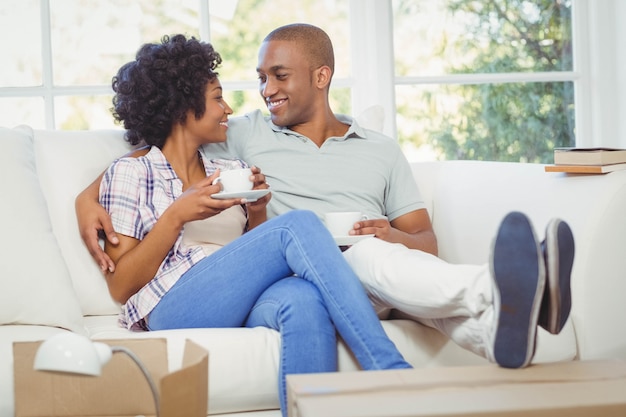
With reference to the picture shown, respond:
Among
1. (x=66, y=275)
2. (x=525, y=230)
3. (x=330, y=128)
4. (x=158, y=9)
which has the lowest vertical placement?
(x=66, y=275)

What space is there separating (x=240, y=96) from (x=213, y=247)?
1.08 m

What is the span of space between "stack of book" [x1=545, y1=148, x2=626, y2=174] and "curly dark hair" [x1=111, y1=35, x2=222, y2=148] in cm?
93

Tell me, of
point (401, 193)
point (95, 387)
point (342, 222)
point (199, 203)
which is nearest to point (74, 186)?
point (199, 203)

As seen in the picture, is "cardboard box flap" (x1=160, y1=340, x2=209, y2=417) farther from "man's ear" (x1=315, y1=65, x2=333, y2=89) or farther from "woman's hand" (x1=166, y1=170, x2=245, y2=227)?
"man's ear" (x1=315, y1=65, x2=333, y2=89)

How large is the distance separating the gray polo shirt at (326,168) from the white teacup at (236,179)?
39 centimetres

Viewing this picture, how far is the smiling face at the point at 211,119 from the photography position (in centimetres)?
229

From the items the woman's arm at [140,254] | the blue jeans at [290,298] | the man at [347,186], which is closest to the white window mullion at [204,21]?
the man at [347,186]

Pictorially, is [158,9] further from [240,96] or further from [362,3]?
[362,3]

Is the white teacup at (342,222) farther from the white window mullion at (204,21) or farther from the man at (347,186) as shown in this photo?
the white window mullion at (204,21)

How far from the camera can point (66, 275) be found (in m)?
2.03

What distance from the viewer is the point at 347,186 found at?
238 cm

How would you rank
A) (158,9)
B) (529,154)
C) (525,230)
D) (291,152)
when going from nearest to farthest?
(525,230) < (291,152) < (158,9) < (529,154)

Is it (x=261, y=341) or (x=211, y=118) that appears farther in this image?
(x=211, y=118)

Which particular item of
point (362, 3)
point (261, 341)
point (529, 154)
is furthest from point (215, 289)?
point (529, 154)
